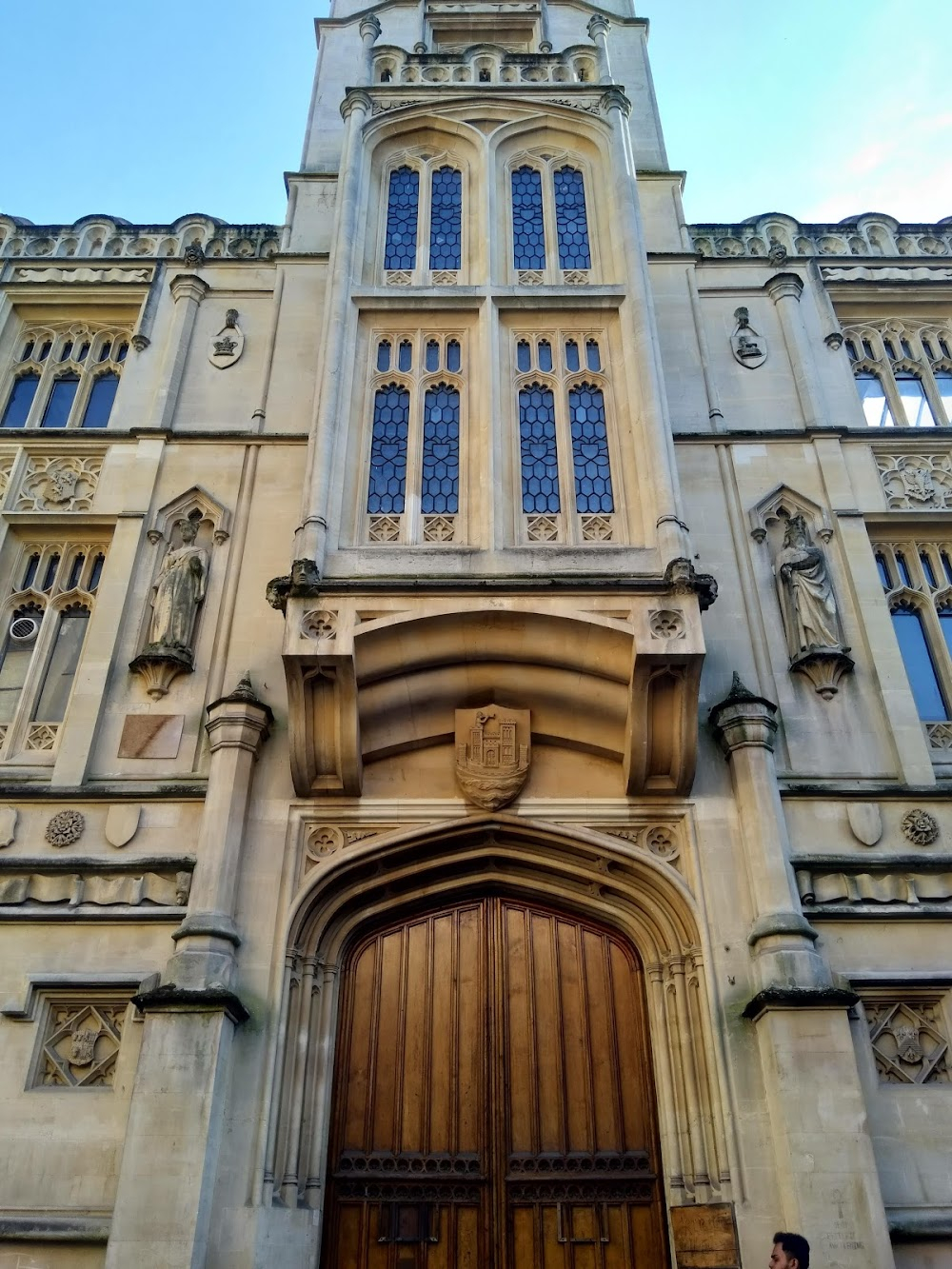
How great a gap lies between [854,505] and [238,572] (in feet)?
22.8

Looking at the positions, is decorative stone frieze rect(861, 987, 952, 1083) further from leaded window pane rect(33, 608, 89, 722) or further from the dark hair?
leaded window pane rect(33, 608, 89, 722)

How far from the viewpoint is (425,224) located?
45.9 feet

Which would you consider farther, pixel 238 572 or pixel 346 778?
pixel 238 572

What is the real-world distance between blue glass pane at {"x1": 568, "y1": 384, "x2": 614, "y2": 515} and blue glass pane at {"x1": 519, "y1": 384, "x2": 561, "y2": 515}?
23 cm

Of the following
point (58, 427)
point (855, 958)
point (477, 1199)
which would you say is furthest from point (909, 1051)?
point (58, 427)

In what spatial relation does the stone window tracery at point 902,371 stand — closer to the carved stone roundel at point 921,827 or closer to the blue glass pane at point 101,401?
A: the carved stone roundel at point 921,827

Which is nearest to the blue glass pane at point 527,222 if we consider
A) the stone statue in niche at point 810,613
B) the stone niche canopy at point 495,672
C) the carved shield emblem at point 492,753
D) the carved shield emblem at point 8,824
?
the stone statue in niche at point 810,613

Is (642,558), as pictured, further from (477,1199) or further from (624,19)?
(624,19)

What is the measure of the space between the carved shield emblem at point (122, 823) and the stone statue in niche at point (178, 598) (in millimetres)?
1668

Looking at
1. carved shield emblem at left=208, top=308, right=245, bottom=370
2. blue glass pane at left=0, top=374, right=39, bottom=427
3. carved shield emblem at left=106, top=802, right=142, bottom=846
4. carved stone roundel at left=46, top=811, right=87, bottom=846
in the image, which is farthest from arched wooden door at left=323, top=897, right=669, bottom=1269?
blue glass pane at left=0, top=374, right=39, bottom=427

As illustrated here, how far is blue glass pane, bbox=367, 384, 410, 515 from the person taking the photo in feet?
37.7

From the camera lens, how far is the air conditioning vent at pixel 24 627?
12.1 m

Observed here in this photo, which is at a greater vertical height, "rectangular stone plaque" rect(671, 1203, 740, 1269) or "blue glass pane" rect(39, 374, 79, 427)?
"blue glass pane" rect(39, 374, 79, 427)

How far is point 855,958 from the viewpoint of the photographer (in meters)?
9.36
